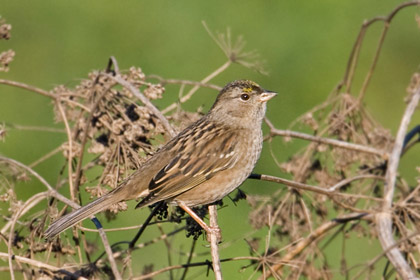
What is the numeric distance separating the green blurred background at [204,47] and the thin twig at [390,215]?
11.3ft

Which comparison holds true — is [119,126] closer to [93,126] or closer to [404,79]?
[93,126]

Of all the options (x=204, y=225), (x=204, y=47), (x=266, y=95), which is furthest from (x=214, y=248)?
(x=204, y=47)

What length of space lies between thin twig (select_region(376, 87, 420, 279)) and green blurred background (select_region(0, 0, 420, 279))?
3.45 m

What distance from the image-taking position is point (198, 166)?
5.29m

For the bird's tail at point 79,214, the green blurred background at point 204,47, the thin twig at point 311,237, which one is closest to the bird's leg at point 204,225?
the bird's tail at point 79,214

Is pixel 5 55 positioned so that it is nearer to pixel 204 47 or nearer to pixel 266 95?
pixel 266 95

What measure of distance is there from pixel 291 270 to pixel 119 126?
157cm

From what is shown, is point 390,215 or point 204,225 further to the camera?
point 390,215

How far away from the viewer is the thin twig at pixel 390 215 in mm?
4715

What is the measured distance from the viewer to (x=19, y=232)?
195 inches

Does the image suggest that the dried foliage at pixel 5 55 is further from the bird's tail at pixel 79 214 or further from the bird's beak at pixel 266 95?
the bird's beak at pixel 266 95

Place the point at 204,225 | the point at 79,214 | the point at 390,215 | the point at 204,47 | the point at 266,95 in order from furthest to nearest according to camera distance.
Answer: the point at 204,47 < the point at 266,95 < the point at 390,215 < the point at 204,225 < the point at 79,214

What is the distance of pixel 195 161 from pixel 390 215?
1244 millimetres

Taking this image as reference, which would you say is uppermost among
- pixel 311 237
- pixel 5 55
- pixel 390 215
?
pixel 5 55
